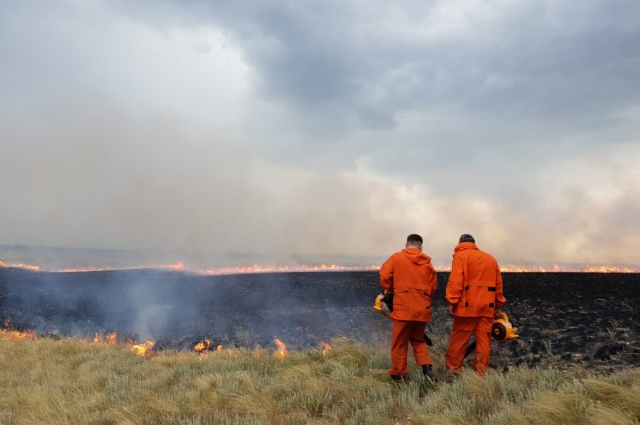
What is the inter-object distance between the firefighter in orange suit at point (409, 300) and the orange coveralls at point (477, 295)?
1.35 ft

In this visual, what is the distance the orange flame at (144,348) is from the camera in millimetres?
11270

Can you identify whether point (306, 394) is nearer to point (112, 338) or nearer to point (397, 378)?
point (397, 378)

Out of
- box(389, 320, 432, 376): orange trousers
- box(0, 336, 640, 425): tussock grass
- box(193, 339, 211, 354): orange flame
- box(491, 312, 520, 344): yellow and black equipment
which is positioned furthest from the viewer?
box(193, 339, 211, 354): orange flame

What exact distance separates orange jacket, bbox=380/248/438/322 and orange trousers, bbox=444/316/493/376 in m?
0.59

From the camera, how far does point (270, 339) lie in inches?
510

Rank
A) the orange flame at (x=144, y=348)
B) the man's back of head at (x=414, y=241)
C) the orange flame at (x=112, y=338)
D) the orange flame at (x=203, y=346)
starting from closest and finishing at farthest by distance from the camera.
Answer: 1. the man's back of head at (x=414, y=241)
2. the orange flame at (x=144, y=348)
3. the orange flame at (x=203, y=346)
4. the orange flame at (x=112, y=338)

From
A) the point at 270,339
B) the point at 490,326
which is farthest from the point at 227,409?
the point at 270,339

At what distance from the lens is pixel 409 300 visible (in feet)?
21.7

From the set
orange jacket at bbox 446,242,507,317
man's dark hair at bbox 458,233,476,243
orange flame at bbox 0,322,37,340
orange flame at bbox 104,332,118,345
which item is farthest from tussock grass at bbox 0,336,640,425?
orange flame at bbox 0,322,37,340

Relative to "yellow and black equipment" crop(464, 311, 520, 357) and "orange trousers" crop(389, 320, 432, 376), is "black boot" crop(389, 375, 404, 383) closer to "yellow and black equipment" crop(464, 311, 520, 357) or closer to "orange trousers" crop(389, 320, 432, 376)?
"orange trousers" crop(389, 320, 432, 376)

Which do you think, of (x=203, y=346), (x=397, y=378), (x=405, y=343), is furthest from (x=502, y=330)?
(x=203, y=346)

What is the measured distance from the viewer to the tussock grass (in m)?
4.71

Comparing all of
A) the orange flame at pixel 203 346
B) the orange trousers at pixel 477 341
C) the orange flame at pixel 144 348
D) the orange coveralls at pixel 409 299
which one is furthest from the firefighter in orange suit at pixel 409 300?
the orange flame at pixel 144 348

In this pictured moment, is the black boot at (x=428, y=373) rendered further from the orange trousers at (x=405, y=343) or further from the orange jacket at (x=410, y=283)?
the orange jacket at (x=410, y=283)
